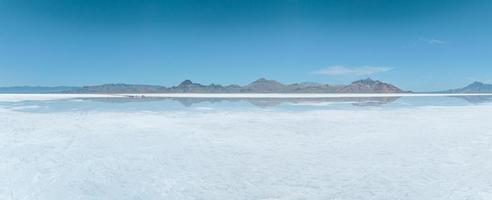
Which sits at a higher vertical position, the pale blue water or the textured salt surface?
the pale blue water

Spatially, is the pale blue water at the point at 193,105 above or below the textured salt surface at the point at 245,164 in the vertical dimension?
above

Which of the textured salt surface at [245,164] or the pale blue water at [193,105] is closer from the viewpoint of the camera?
the textured salt surface at [245,164]

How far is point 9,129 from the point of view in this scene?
20.7ft

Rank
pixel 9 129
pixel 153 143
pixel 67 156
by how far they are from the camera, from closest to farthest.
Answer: pixel 67 156 → pixel 153 143 → pixel 9 129

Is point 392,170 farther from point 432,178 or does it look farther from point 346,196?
point 346,196

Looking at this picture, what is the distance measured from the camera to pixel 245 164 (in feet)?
12.5

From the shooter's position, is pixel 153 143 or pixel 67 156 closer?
pixel 67 156

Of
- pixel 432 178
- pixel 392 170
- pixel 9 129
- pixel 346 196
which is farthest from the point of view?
pixel 9 129

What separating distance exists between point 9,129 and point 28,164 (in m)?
3.13

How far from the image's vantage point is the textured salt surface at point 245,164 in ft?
9.59

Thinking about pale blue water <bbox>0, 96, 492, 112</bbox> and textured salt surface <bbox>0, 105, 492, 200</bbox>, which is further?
pale blue water <bbox>0, 96, 492, 112</bbox>

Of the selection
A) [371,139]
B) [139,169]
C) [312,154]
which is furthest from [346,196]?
[371,139]

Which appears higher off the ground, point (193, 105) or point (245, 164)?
point (193, 105)

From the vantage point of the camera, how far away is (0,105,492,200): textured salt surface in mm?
2924
